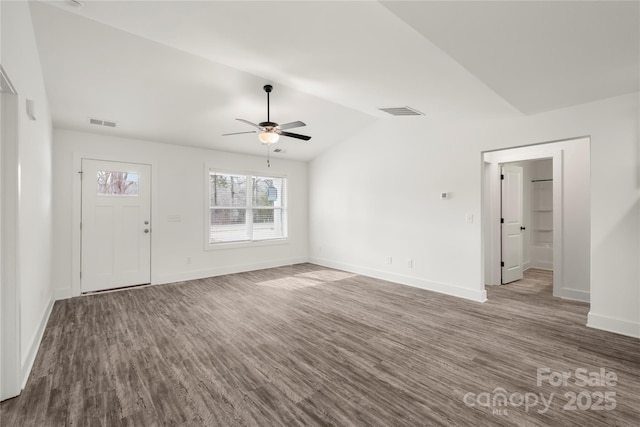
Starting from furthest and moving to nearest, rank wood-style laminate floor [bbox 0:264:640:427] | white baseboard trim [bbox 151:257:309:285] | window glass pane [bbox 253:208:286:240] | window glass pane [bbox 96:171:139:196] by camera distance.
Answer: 1. window glass pane [bbox 253:208:286:240]
2. white baseboard trim [bbox 151:257:309:285]
3. window glass pane [bbox 96:171:139:196]
4. wood-style laminate floor [bbox 0:264:640:427]

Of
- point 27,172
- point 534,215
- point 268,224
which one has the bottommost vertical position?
point 268,224

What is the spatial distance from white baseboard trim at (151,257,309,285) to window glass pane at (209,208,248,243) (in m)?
0.59

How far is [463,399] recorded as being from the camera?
2.02m

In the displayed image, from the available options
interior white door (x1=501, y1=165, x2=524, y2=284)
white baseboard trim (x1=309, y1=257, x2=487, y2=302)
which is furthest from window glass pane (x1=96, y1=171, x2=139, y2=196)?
interior white door (x1=501, y1=165, x2=524, y2=284)

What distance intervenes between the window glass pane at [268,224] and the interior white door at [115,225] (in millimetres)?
2152

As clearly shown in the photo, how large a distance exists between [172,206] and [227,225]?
1160 mm

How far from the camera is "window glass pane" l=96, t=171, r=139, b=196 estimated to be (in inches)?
183

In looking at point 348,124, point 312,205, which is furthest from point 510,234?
point 312,205

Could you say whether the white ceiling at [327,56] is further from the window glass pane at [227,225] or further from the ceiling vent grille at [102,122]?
the window glass pane at [227,225]

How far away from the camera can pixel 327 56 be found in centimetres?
280

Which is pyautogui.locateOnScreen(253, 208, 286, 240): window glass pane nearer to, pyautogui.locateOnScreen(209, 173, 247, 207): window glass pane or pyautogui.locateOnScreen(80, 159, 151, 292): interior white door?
A: pyautogui.locateOnScreen(209, 173, 247, 207): window glass pane

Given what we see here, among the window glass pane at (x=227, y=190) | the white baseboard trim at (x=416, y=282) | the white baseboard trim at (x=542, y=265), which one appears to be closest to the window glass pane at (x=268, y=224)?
the window glass pane at (x=227, y=190)

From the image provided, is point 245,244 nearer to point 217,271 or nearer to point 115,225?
point 217,271

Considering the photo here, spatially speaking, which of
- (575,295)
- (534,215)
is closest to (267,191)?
(575,295)
